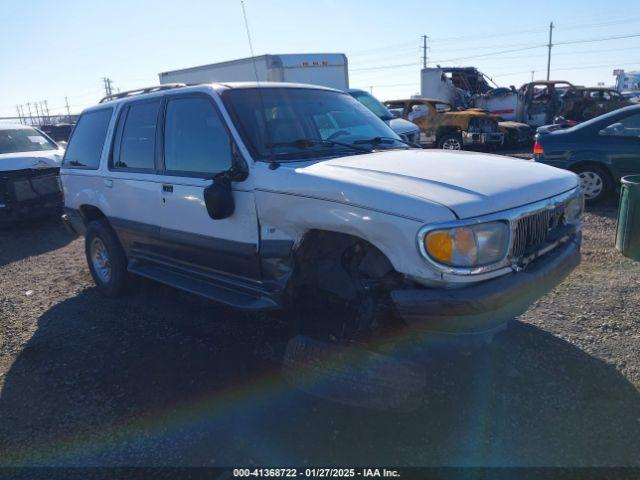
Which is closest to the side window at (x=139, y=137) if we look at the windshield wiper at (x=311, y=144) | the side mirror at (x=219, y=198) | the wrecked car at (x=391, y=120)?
the side mirror at (x=219, y=198)

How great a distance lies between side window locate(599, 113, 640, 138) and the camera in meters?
7.35

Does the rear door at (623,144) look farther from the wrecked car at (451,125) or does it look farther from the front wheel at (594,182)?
the wrecked car at (451,125)

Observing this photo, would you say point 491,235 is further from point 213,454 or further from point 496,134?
point 496,134

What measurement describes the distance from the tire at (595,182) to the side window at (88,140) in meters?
6.83

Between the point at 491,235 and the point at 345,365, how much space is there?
1.10m

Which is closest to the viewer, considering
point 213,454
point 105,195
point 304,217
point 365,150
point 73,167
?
point 213,454

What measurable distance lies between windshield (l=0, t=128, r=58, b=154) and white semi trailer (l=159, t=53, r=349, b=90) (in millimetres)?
5593

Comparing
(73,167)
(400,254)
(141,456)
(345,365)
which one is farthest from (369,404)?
(73,167)

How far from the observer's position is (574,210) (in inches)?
135

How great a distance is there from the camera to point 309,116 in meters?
3.84

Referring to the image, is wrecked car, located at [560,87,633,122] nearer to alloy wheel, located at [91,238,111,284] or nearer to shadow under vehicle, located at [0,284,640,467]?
shadow under vehicle, located at [0,284,640,467]

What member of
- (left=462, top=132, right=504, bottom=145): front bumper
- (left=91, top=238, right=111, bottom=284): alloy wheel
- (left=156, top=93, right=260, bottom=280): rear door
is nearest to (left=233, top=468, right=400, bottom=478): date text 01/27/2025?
(left=156, top=93, right=260, bottom=280): rear door

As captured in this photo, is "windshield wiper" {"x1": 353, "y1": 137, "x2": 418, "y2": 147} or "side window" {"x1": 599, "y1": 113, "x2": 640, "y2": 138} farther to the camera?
"side window" {"x1": 599, "y1": 113, "x2": 640, "y2": 138}

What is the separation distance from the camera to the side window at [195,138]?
3525mm
